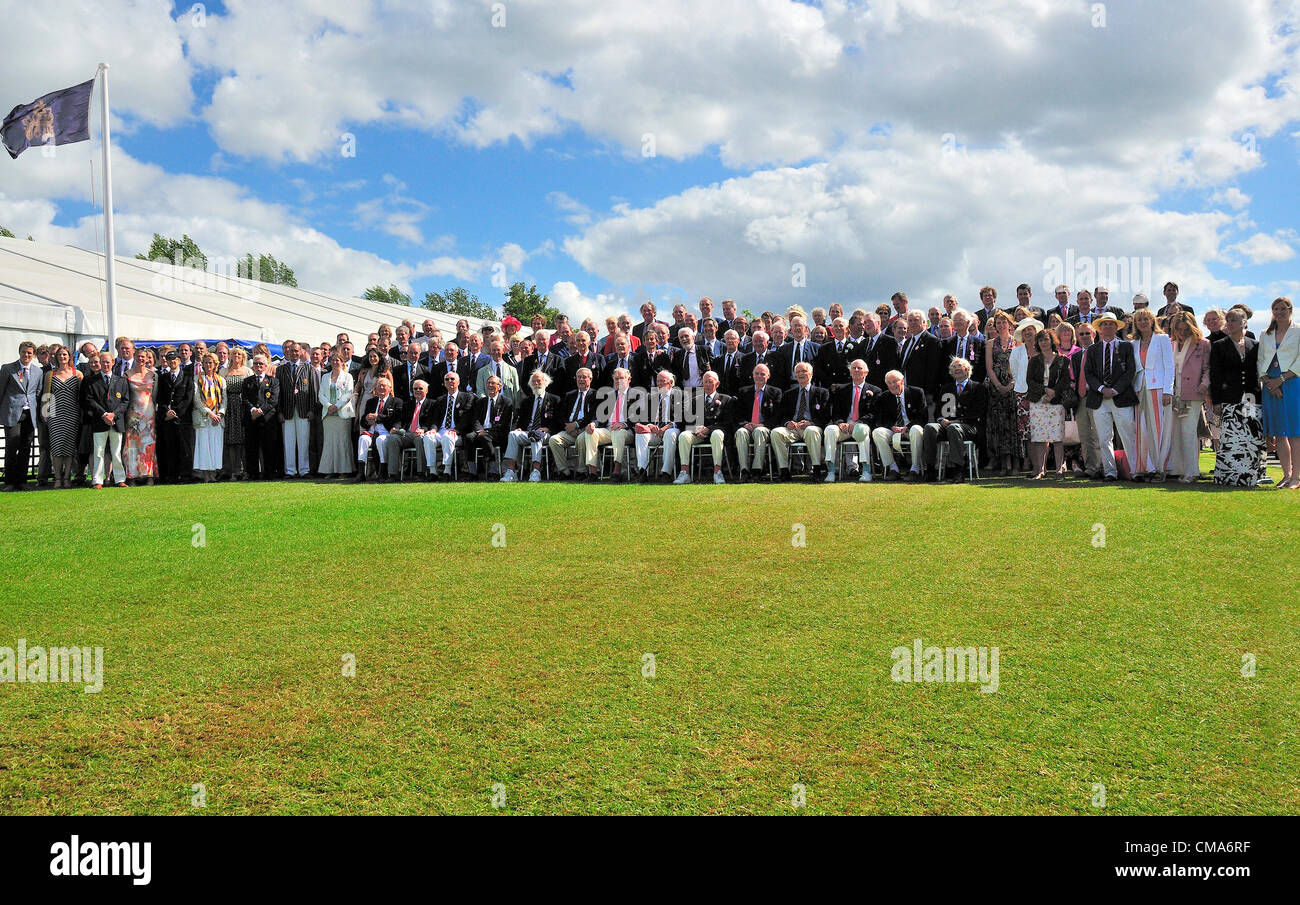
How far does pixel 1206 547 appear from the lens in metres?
6.88

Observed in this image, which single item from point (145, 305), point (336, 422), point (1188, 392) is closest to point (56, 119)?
point (145, 305)

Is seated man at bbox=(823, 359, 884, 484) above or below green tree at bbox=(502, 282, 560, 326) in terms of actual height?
below

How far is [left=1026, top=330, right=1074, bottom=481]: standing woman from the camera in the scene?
1261 centimetres

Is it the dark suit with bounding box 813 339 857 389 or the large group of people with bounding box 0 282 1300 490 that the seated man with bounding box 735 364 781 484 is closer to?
the large group of people with bounding box 0 282 1300 490

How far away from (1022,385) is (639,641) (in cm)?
1007

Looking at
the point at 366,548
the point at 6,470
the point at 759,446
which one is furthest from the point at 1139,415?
the point at 6,470

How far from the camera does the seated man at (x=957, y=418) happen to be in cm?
1231

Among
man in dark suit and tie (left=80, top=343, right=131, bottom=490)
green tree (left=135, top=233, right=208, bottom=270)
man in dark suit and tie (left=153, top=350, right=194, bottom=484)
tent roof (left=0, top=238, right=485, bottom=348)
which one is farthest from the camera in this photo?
green tree (left=135, top=233, right=208, bottom=270)

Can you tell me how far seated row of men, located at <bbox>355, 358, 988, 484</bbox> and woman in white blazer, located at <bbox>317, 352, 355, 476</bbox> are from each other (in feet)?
1.41

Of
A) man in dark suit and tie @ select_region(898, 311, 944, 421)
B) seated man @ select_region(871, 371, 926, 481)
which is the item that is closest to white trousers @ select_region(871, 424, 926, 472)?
seated man @ select_region(871, 371, 926, 481)

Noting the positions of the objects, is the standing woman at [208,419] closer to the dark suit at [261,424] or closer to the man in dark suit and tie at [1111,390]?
the dark suit at [261,424]

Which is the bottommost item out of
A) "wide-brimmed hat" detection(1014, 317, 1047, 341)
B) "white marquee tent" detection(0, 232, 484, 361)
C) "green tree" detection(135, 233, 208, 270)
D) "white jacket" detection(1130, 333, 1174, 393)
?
"white jacket" detection(1130, 333, 1174, 393)

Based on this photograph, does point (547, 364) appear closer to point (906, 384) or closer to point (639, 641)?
point (906, 384)

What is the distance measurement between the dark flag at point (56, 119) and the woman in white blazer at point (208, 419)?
32.2 ft
